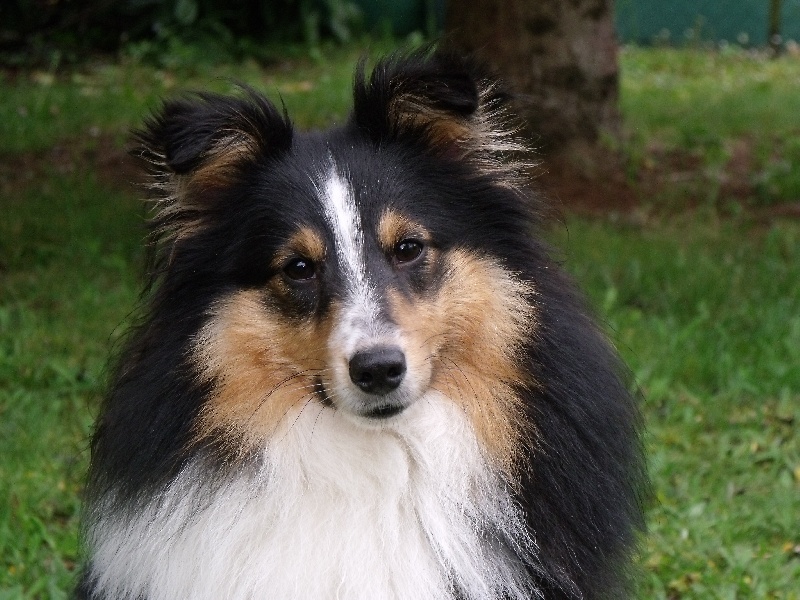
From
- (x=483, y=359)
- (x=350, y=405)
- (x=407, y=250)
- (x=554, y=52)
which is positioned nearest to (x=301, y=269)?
(x=407, y=250)

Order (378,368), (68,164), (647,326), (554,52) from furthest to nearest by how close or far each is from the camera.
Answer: (68,164) < (554,52) < (647,326) < (378,368)

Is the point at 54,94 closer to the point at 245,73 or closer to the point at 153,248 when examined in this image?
the point at 245,73

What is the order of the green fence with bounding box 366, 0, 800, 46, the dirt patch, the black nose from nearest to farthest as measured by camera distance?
the black nose, the dirt patch, the green fence with bounding box 366, 0, 800, 46

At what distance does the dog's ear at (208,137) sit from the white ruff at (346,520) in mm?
742

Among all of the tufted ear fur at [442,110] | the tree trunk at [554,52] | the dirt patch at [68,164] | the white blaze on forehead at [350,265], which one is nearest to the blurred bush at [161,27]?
the dirt patch at [68,164]

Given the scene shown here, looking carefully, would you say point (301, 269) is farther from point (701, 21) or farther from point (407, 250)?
point (701, 21)

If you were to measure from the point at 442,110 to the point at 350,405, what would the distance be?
2.88 feet

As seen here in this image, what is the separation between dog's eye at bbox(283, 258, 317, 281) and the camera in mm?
2887

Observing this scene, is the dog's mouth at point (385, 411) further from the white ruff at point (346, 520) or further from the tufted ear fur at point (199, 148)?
the tufted ear fur at point (199, 148)

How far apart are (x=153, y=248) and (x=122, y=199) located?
5.03m

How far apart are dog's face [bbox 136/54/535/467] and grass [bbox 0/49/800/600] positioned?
0.49m

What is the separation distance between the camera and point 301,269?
290 centimetres

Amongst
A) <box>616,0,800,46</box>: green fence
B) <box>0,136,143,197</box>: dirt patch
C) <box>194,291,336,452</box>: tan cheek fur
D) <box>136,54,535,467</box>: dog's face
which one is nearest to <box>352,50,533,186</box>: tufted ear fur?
<box>136,54,535,467</box>: dog's face

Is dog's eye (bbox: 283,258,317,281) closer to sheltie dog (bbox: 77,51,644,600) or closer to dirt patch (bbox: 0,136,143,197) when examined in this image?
sheltie dog (bbox: 77,51,644,600)
